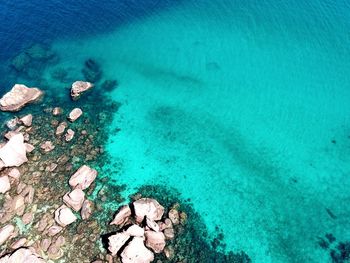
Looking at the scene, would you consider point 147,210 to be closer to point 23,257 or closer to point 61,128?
point 23,257

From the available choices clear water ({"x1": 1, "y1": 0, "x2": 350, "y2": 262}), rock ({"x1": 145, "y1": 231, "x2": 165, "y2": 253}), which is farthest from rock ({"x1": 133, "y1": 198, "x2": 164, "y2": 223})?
clear water ({"x1": 1, "y1": 0, "x2": 350, "y2": 262})

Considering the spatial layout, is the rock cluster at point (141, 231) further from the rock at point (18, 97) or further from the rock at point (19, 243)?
the rock at point (18, 97)

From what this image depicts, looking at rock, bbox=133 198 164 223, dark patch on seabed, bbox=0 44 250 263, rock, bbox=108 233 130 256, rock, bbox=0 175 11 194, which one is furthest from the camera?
rock, bbox=0 175 11 194

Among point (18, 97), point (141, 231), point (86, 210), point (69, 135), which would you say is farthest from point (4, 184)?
point (141, 231)

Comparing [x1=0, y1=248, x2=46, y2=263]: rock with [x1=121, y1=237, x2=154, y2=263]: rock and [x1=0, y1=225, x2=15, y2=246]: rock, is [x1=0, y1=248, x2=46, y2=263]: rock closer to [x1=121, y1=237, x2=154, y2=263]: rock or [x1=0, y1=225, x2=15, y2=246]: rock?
[x1=0, y1=225, x2=15, y2=246]: rock

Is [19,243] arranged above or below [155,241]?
below

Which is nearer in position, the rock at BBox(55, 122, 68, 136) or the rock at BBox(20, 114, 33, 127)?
the rock at BBox(55, 122, 68, 136)

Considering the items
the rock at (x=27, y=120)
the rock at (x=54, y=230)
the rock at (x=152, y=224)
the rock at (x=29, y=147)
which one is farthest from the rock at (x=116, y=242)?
the rock at (x=27, y=120)
